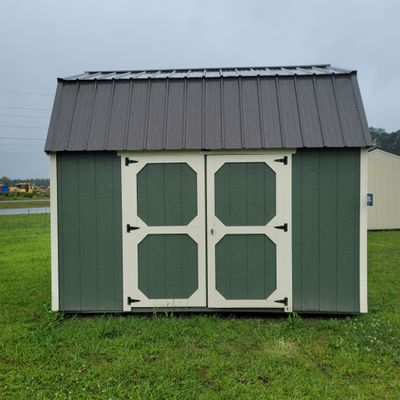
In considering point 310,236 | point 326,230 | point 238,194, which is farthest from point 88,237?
point 326,230

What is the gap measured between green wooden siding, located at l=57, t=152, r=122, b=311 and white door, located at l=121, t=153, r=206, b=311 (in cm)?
13

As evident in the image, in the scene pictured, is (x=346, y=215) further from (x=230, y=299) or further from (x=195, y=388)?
(x=195, y=388)

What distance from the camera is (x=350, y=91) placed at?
3.89m

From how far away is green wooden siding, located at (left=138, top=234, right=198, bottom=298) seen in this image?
385 cm

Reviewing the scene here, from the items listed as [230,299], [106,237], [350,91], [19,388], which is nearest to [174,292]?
[230,299]

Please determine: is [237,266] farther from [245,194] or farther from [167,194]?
[167,194]

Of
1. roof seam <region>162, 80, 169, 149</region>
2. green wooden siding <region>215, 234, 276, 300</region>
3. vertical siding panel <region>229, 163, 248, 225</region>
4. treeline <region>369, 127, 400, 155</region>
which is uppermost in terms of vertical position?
treeline <region>369, 127, 400, 155</region>

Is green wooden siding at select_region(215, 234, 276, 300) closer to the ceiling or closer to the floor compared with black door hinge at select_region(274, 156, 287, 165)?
closer to the floor

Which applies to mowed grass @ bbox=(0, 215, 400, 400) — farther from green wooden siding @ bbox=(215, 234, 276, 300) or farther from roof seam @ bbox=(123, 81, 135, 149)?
roof seam @ bbox=(123, 81, 135, 149)

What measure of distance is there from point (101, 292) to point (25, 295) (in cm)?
153

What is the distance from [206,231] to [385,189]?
9.74 m

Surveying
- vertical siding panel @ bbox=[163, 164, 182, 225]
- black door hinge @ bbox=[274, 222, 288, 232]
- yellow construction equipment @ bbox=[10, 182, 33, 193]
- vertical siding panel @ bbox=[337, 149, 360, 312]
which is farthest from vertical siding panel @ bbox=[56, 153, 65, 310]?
yellow construction equipment @ bbox=[10, 182, 33, 193]

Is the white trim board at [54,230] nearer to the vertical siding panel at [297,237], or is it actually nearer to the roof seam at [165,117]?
the roof seam at [165,117]

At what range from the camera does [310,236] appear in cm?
379
